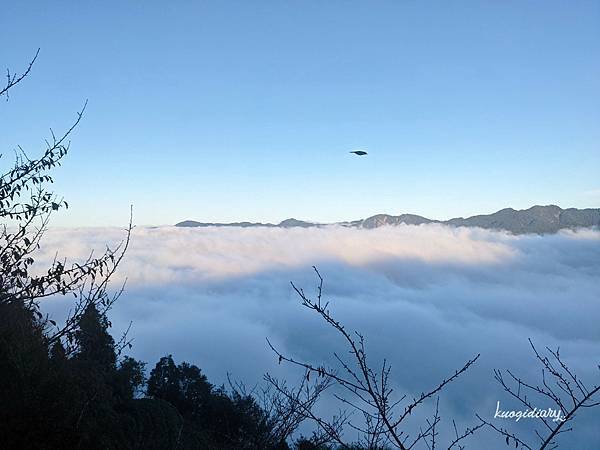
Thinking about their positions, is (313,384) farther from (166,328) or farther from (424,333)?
(424,333)

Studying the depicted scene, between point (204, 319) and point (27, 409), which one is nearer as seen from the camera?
point (27, 409)

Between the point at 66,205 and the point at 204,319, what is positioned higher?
the point at 66,205

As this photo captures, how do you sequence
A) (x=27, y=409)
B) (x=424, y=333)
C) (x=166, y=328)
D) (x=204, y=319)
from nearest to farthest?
(x=27, y=409) < (x=166, y=328) < (x=204, y=319) < (x=424, y=333)

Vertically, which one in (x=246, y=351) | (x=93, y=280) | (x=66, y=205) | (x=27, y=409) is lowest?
(x=246, y=351)

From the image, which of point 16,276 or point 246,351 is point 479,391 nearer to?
point 246,351

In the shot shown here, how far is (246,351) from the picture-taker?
116 meters

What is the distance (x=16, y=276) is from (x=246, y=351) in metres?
116

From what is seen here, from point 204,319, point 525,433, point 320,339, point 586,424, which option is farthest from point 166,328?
point 586,424

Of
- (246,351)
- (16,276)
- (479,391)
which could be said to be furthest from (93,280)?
(479,391)

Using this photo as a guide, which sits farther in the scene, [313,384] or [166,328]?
[166,328]

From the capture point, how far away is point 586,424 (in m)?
96.4

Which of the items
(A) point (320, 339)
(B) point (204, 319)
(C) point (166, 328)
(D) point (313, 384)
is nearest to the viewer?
(D) point (313, 384)

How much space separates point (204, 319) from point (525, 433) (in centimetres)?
10198

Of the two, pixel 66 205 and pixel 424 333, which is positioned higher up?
pixel 66 205
